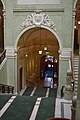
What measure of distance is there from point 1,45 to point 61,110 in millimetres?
13653

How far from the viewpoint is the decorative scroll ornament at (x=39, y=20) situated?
42.5ft

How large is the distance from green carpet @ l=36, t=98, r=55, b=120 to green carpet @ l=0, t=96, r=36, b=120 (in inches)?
14.2

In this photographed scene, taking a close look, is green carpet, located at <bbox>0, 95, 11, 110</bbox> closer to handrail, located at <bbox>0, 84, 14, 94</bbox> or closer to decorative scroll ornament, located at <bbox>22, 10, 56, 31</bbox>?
handrail, located at <bbox>0, 84, 14, 94</bbox>

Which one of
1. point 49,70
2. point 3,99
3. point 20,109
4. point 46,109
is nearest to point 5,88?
point 3,99

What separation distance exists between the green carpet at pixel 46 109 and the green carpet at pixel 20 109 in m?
0.36

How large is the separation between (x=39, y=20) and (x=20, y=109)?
269 inches

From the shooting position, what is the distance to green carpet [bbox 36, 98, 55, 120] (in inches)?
277

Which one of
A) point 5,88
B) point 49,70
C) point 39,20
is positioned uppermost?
point 39,20

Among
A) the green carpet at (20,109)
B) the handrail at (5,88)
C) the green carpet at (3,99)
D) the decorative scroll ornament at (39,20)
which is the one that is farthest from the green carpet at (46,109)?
the decorative scroll ornament at (39,20)

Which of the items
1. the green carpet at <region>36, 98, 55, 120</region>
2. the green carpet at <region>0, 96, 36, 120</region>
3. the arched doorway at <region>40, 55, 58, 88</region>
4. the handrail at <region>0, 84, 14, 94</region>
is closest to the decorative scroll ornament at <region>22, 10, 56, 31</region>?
the handrail at <region>0, 84, 14, 94</region>

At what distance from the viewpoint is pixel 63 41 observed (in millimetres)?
13086

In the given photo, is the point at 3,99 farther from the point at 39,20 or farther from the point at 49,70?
the point at 49,70

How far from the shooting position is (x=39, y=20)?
13047 millimetres

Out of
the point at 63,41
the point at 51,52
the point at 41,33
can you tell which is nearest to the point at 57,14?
the point at 63,41
